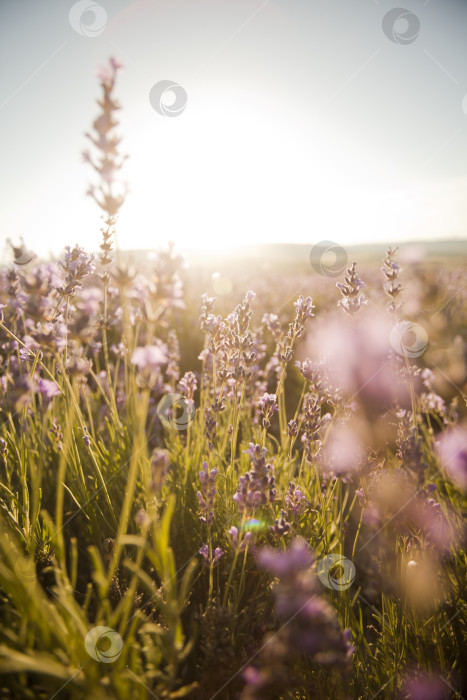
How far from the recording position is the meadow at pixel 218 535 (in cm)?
101

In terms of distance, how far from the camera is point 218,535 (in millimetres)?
1930

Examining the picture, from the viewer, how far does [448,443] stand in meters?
2.06

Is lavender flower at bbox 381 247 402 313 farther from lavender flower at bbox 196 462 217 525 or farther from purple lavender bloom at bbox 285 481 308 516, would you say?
lavender flower at bbox 196 462 217 525

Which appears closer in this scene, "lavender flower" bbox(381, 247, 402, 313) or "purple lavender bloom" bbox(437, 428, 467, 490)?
"purple lavender bloom" bbox(437, 428, 467, 490)

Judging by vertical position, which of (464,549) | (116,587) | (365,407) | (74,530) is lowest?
(74,530)

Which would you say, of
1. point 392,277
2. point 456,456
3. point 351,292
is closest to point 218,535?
point 456,456

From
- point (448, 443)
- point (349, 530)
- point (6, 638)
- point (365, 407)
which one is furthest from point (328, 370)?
point (6, 638)

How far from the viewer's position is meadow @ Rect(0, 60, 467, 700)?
101 centimetres

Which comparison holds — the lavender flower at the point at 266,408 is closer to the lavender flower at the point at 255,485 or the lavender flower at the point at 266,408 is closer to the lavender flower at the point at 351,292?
the lavender flower at the point at 255,485

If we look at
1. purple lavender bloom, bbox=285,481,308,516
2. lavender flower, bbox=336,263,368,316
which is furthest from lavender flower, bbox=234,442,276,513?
lavender flower, bbox=336,263,368,316

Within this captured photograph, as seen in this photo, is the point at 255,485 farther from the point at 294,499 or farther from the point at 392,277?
the point at 392,277

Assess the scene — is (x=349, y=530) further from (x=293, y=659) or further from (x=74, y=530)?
(x=74, y=530)

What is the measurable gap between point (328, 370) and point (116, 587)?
61.1 inches

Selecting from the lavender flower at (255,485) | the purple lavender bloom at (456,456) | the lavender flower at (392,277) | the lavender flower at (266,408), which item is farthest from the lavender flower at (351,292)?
the lavender flower at (255,485)
